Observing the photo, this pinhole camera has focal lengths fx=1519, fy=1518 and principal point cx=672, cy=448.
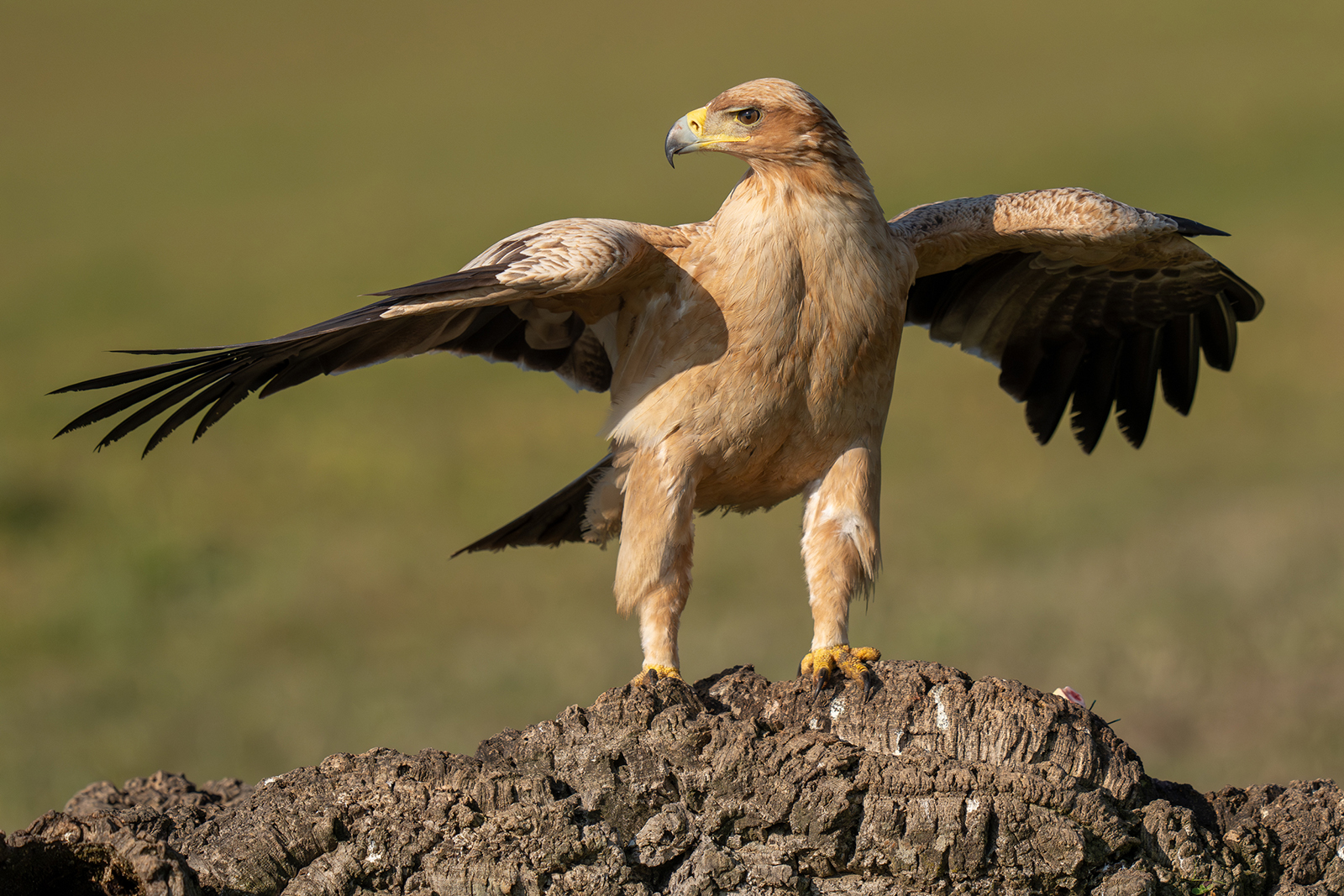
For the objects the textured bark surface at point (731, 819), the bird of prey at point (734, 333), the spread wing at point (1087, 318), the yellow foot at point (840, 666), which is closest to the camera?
the textured bark surface at point (731, 819)

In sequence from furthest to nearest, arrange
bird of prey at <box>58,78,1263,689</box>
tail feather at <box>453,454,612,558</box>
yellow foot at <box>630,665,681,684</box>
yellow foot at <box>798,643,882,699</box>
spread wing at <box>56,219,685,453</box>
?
tail feather at <box>453,454,612,558</box> < bird of prey at <box>58,78,1263,689</box> < spread wing at <box>56,219,685,453</box> < yellow foot at <box>630,665,681,684</box> < yellow foot at <box>798,643,882,699</box>

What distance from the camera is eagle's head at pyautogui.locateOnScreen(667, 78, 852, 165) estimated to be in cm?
725

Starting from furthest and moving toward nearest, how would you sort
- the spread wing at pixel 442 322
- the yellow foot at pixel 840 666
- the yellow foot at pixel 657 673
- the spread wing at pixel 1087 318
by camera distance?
the spread wing at pixel 1087 318 < the spread wing at pixel 442 322 < the yellow foot at pixel 657 673 < the yellow foot at pixel 840 666

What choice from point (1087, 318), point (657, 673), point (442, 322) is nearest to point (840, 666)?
point (657, 673)

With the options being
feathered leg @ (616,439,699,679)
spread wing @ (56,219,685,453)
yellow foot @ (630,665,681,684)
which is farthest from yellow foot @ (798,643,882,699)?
spread wing @ (56,219,685,453)

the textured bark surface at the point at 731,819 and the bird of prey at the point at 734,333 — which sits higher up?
the bird of prey at the point at 734,333

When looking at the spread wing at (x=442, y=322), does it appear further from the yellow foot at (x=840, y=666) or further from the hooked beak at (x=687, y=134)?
the yellow foot at (x=840, y=666)

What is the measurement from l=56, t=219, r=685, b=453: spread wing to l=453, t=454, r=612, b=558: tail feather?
0.86m

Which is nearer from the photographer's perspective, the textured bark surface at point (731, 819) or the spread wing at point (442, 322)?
the textured bark surface at point (731, 819)

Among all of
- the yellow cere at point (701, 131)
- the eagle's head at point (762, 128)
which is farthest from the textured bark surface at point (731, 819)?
the yellow cere at point (701, 131)

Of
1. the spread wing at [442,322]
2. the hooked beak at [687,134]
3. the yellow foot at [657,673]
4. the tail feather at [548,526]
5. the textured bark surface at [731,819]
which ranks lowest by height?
the textured bark surface at [731,819]

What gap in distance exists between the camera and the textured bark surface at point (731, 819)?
5.66 m

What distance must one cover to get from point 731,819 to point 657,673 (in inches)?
47.0

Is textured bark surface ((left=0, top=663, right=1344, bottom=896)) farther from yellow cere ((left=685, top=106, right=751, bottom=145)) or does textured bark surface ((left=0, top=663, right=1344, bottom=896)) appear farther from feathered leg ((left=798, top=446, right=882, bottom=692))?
yellow cere ((left=685, top=106, right=751, bottom=145))
